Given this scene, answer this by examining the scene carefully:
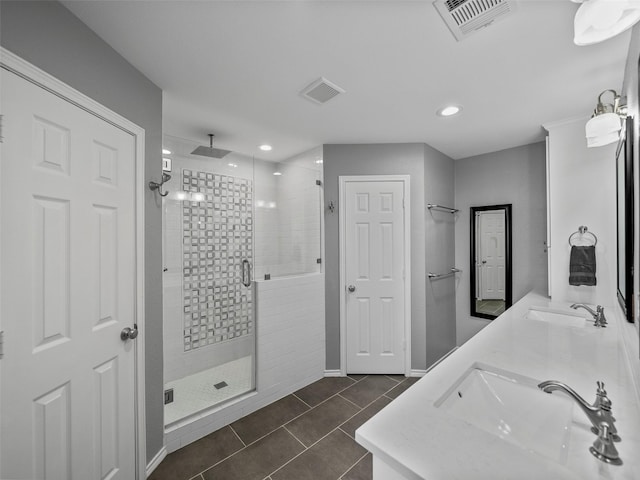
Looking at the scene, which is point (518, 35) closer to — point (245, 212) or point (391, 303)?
point (245, 212)

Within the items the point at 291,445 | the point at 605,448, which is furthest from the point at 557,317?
the point at 291,445

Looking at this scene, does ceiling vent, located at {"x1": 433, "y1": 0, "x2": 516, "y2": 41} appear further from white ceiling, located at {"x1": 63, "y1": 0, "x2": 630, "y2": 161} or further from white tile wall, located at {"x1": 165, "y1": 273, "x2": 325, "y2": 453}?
white tile wall, located at {"x1": 165, "y1": 273, "x2": 325, "y2": 453}

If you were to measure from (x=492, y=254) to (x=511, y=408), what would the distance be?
245 centimetres

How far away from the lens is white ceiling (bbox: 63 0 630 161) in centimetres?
121

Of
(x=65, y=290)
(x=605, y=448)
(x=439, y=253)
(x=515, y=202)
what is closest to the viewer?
(x=605, y=448)

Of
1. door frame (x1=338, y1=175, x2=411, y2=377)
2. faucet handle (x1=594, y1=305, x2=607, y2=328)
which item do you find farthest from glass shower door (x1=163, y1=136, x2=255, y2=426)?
faucet handle (x1=594, y1=305, x2=607, y2=328)

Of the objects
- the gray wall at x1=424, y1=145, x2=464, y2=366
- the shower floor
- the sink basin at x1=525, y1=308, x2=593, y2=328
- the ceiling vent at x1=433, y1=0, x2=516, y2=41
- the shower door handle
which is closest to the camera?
the ceiling vent at x1=433, y1=0, x2=516, y2=41

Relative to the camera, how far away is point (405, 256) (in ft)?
9.31

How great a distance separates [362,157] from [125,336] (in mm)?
2459

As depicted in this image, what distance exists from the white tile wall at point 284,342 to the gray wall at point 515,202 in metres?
1.85

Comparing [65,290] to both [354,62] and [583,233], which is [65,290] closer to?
[354,62]

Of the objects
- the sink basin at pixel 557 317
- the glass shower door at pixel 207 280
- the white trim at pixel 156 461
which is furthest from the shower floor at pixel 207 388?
the sink basin at pixel 557 317

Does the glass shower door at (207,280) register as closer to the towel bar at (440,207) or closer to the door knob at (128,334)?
the door knob at (128,334)

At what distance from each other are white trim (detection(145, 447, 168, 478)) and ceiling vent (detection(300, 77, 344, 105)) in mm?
2522
